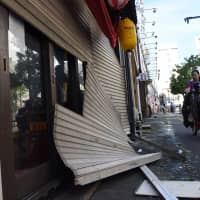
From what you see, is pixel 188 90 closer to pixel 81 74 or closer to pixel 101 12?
pixel 81 74

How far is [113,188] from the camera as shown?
148 inches

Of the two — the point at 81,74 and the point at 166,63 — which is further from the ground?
the point at 166,63

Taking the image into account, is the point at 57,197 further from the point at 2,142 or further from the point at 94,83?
the point at 94,83

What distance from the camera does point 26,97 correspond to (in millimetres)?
3660

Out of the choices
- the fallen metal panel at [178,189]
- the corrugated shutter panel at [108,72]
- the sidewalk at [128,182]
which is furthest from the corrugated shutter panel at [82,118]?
the fallen metal panel at [178,189]

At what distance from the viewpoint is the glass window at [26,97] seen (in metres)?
3.31

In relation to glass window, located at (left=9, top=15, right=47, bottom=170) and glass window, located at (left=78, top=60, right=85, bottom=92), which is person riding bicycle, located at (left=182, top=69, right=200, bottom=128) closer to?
glass window, located at (left=78, top=60, right=85, bottom=92)

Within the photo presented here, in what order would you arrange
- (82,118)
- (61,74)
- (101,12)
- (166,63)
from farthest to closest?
1. (166,63)
2. (101,12)
3. (61,74)
4. (82,118)

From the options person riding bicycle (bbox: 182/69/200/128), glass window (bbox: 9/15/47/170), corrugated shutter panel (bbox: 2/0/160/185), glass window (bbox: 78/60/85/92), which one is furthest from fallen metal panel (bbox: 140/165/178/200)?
person riding bicycle (bbox: 182/69/200/128)

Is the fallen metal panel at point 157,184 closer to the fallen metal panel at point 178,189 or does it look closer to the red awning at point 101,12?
the fallen metal panel at point 178,189

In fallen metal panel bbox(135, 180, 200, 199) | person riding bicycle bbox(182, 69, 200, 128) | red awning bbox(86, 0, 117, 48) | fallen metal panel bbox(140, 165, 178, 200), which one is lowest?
fallen metal panel bbox(135, 180, 200, 199)

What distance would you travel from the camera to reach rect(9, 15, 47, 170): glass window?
331 centimetres

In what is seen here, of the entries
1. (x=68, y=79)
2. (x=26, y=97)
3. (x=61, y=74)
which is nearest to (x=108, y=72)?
(x=68, y=79)

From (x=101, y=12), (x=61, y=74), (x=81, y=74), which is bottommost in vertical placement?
(x=61, y=74)
